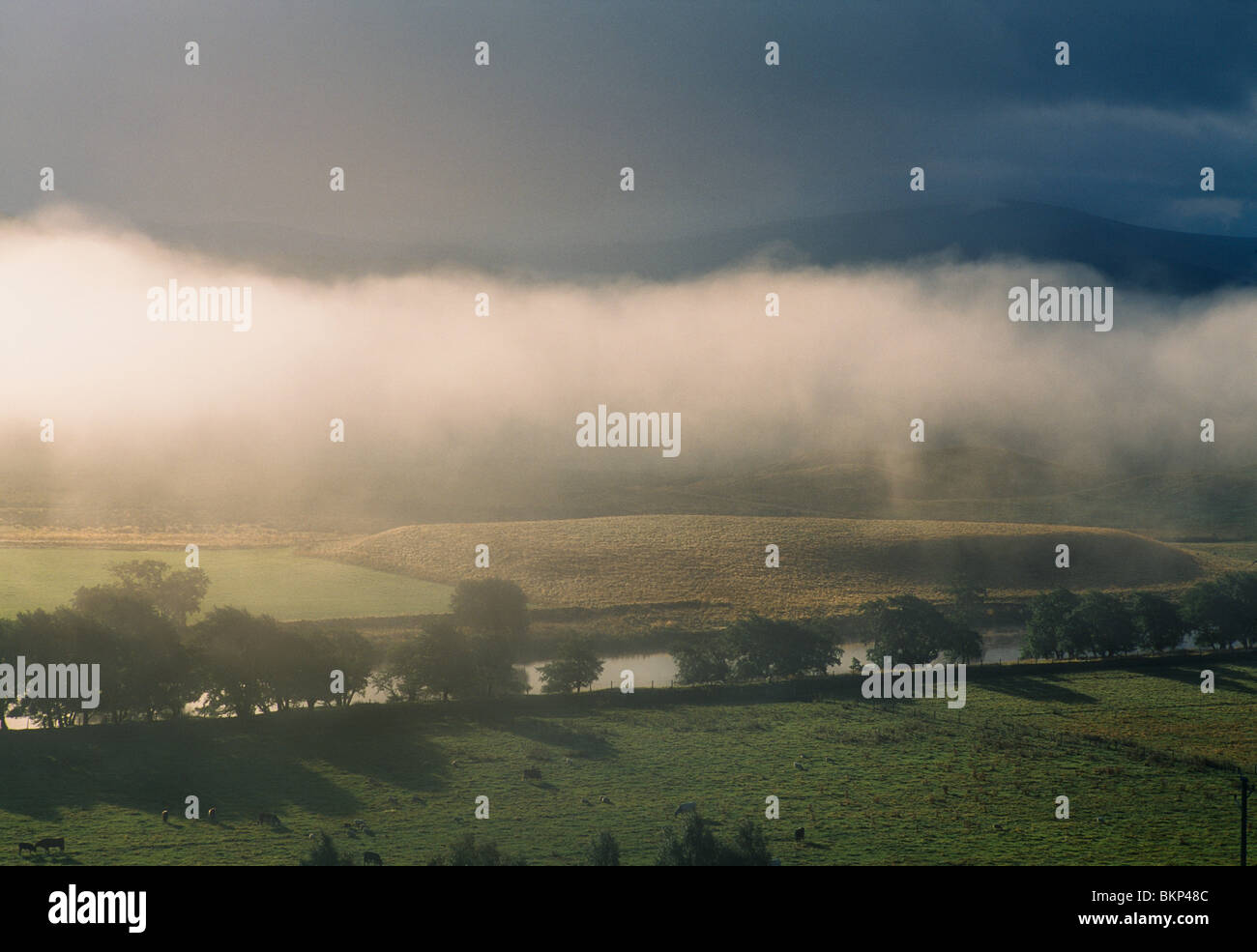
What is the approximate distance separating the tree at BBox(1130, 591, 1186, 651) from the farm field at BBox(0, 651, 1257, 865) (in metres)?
15.3

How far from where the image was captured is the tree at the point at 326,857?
1358 inches

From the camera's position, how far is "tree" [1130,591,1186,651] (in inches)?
3159

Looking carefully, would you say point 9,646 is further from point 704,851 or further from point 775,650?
point 775,650

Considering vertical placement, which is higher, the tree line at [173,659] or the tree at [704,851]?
the tree line at [173,659]

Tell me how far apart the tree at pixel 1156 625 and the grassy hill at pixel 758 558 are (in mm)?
27934

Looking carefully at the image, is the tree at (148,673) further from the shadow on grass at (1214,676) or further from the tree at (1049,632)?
the shadow on grass at (1214,676)

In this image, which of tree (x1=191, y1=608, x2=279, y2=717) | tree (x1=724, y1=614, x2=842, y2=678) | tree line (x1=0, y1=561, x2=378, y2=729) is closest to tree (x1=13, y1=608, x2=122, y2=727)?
tree line (x1=0, y1=561, x2=378, y2=729)

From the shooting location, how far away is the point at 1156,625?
80375 millimetres

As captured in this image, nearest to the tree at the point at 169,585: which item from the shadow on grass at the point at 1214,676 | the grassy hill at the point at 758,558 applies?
the grassy hill at the point at 758,558

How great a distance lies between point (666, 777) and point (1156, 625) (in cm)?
5179

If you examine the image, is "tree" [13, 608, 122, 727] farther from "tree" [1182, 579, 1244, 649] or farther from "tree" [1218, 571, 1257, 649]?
"tree" [1218, 571, 1257, 649]

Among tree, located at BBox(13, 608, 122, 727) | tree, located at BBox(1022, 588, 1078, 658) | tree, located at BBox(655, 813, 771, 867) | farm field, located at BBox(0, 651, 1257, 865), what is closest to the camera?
tree, located at BBox(655, 813, 771, 867)

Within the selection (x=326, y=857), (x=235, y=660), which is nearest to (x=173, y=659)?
(x=235, y=660)
